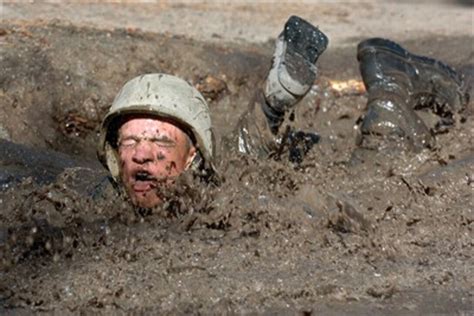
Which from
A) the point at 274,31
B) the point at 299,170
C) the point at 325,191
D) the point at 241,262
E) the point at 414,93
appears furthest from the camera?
the point at 274,31

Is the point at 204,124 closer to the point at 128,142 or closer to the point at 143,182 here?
the point at 128,142

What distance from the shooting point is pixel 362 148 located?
711 centimetres

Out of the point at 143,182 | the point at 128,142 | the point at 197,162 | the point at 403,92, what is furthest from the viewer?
the point at 403,92

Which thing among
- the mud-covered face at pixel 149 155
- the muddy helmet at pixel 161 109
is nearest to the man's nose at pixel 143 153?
the mud-covered face at pixel 149 155

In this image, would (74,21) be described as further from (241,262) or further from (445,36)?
(241,262)

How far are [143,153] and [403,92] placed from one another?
6.48 feet

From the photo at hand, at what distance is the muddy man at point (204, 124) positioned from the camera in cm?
613

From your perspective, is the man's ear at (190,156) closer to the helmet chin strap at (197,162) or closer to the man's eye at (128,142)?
the helmet chin strap at (197,162)

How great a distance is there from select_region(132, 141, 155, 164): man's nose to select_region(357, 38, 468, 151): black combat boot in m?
1.51

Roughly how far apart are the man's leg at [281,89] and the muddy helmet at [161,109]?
337 mm

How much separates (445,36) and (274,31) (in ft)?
4.35

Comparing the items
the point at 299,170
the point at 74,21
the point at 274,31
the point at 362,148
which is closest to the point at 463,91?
the point at 362,148

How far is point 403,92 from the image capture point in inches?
291

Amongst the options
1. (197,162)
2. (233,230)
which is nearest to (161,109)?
(197,162)
